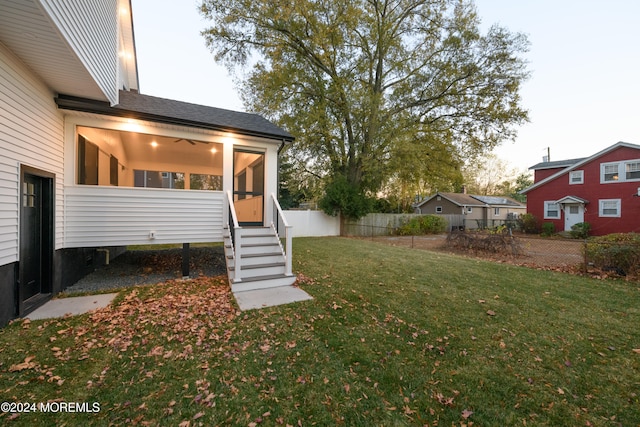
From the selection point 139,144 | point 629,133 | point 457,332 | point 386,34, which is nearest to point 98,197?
point 139,144

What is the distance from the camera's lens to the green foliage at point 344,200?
16.0 metres

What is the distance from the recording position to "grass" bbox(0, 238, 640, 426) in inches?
86.5

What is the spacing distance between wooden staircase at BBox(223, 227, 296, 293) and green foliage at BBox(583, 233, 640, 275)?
27.3 feet

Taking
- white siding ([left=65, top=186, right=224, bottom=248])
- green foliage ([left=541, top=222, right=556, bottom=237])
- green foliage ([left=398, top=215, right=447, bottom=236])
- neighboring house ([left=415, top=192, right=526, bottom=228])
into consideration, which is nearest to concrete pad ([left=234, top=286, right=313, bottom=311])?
white siding ([left=65, top=186, right=224, bottom=248])

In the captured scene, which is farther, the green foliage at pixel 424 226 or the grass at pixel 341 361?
the green foliage at pixel 424 226

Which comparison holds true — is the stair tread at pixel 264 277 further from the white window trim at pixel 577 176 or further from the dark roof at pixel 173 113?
the white window trim at pixel 577 176

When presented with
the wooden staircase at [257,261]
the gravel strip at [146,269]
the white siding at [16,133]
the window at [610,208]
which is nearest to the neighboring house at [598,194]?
the window at [610,208]

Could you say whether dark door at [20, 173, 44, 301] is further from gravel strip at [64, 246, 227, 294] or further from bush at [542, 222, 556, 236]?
bush at [542, 222, 556, 236]

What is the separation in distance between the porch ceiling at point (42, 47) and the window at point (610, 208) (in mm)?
24597

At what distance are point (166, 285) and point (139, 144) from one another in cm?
552

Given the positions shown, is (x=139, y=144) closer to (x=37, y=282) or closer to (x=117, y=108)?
(x=117, y=108)

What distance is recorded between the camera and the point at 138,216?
570 cm

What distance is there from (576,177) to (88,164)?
2550 cm

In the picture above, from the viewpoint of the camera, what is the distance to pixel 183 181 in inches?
435
